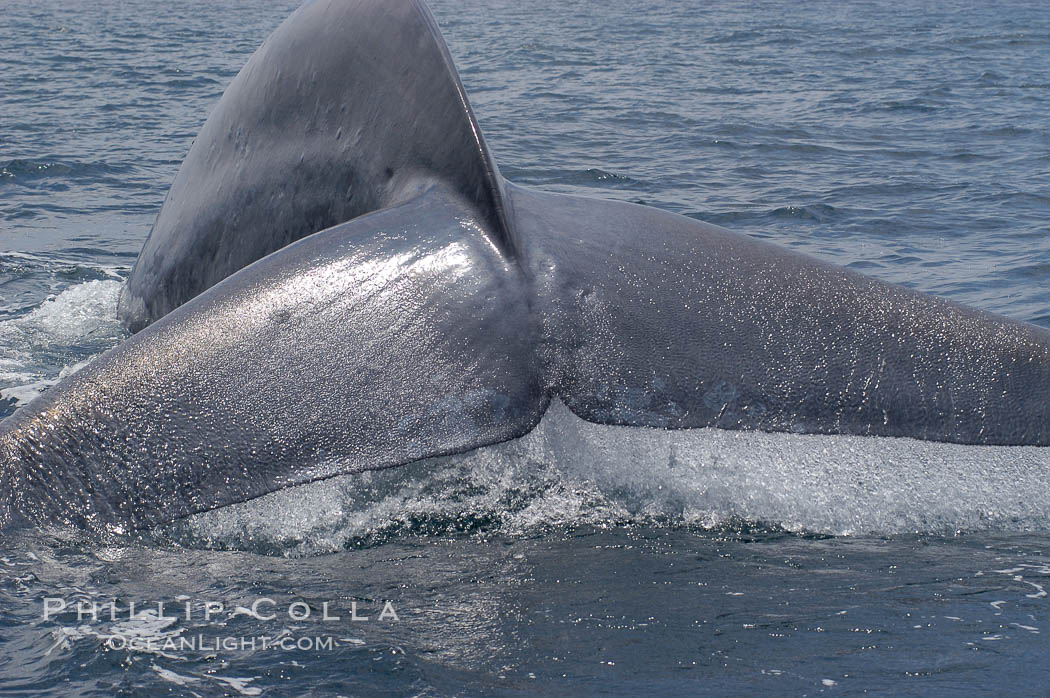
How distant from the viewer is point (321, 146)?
479 cm

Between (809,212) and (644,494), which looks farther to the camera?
(809,212)

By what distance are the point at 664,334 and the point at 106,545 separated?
5.71 feet

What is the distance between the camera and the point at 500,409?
3.40 meters

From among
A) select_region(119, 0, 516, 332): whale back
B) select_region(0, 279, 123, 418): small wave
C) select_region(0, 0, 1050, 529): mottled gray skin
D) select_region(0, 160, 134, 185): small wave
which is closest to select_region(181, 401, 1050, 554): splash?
select_region(0, 0, 1050, 529): mottled gray skin

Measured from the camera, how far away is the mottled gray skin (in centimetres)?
336

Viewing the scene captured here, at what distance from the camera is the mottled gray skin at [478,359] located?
3.36m

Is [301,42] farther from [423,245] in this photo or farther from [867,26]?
[867,26]

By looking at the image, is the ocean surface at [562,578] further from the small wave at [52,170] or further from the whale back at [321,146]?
the small wave at [52,170]

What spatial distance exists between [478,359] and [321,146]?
1702 mm

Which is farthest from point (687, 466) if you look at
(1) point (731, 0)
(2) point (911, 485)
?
(1) point (731, 0)

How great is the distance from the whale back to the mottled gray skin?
0.59 ft

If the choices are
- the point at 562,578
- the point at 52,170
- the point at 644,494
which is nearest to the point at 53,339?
the point at 644,494

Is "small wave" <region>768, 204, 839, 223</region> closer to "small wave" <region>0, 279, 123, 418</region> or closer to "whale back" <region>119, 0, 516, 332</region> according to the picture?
"small wave" <region>0, 279, 123, 418</region>

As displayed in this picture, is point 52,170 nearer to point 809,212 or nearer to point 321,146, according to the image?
Answer: point 809,212
